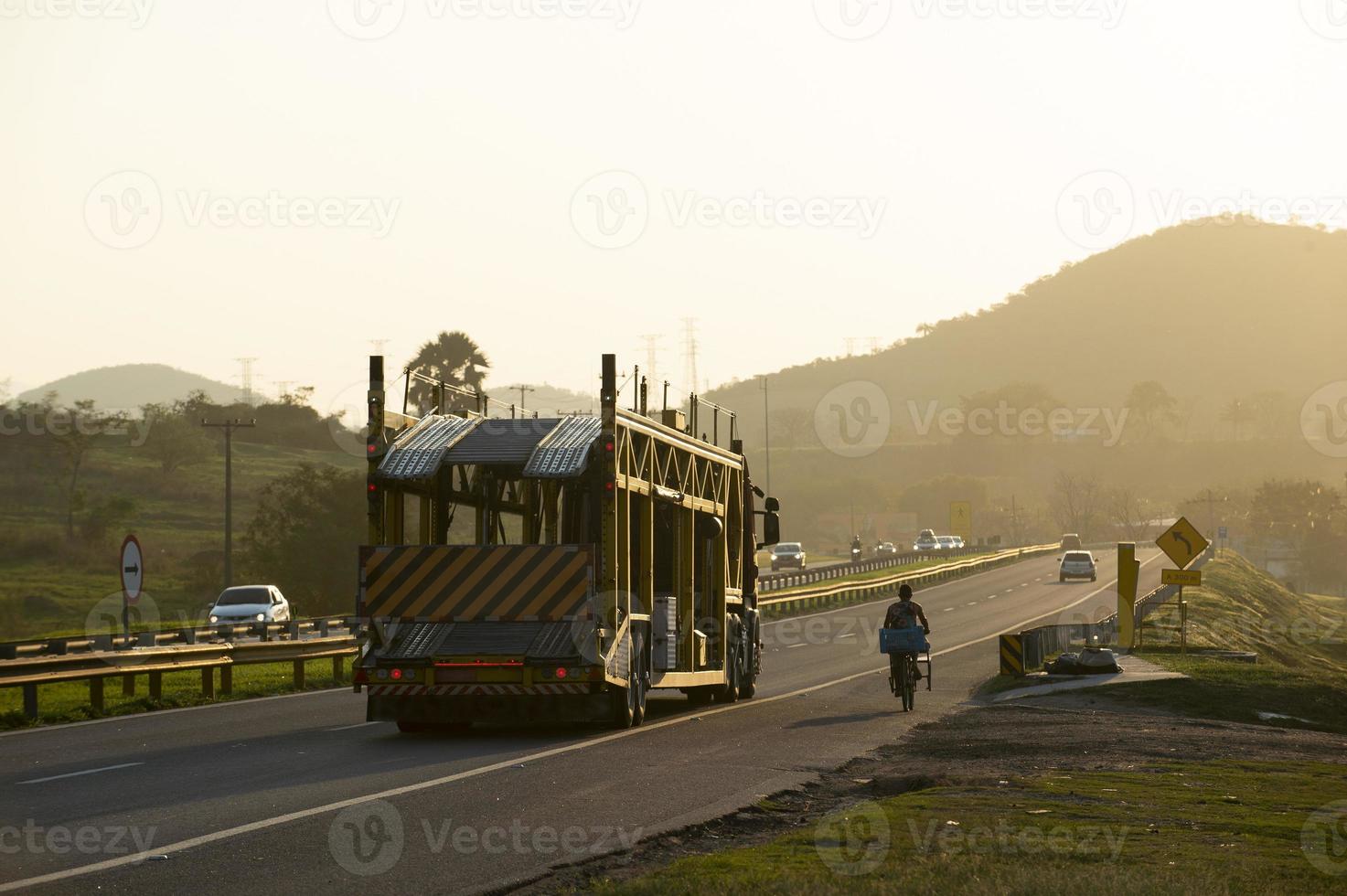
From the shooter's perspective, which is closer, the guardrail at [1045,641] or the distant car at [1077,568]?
the guardrail at [1045,641]

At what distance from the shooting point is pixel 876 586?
227 ft

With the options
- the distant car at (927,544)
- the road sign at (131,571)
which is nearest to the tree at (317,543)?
the road sign at (131,571)

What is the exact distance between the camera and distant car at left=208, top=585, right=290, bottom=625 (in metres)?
43.8

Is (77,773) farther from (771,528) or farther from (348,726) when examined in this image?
(771,528)

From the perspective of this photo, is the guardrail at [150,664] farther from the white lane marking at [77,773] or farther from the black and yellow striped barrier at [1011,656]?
the black and yellow striped barrier at [1011,656]

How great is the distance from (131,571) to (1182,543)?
19116mm

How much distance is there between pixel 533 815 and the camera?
1145cm

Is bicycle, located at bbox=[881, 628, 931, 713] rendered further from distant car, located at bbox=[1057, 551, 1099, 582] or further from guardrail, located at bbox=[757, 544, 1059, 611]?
distant car, located at bbox=[1057, 551, 1099, 582]

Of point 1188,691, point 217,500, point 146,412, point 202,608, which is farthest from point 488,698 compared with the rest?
point 146,412

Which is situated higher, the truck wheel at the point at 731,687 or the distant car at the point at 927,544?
the distant car at the point at 927,544

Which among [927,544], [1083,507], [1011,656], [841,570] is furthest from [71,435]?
[1083,507]

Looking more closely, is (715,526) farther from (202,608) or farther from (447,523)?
(202,608)

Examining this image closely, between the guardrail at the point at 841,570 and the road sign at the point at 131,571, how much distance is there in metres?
38.6

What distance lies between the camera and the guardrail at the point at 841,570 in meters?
65.6
